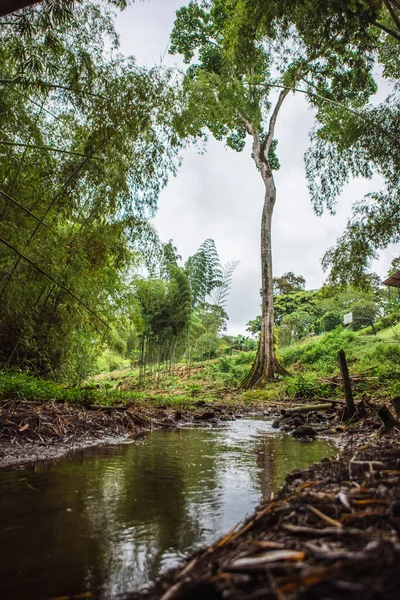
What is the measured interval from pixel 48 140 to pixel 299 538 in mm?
6905

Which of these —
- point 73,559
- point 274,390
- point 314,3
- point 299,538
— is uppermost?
point 314,3

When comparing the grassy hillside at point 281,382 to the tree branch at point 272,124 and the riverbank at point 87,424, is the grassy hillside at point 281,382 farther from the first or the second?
the tree branch at point 272,124

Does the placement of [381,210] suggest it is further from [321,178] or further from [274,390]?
[274,390]

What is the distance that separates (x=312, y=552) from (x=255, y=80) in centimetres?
1445

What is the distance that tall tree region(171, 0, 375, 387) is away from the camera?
6.34m

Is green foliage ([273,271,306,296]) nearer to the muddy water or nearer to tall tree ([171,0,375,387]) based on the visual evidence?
tall tree ([171,0,375,387])

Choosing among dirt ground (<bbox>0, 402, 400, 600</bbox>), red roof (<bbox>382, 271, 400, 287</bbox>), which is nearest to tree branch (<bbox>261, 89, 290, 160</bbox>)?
red roof (<bbox>382, 271, 400, 287</bbox>)

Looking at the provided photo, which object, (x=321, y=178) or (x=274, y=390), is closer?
(x=321, y=178)

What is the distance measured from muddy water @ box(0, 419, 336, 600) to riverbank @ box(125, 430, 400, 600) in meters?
0.24

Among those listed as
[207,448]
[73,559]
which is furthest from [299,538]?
Answer: [207,448]

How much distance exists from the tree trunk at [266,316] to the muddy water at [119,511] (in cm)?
905

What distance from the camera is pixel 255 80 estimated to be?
12.6 m

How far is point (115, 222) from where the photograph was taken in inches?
276

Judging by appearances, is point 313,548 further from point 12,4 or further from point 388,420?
point 388,420
